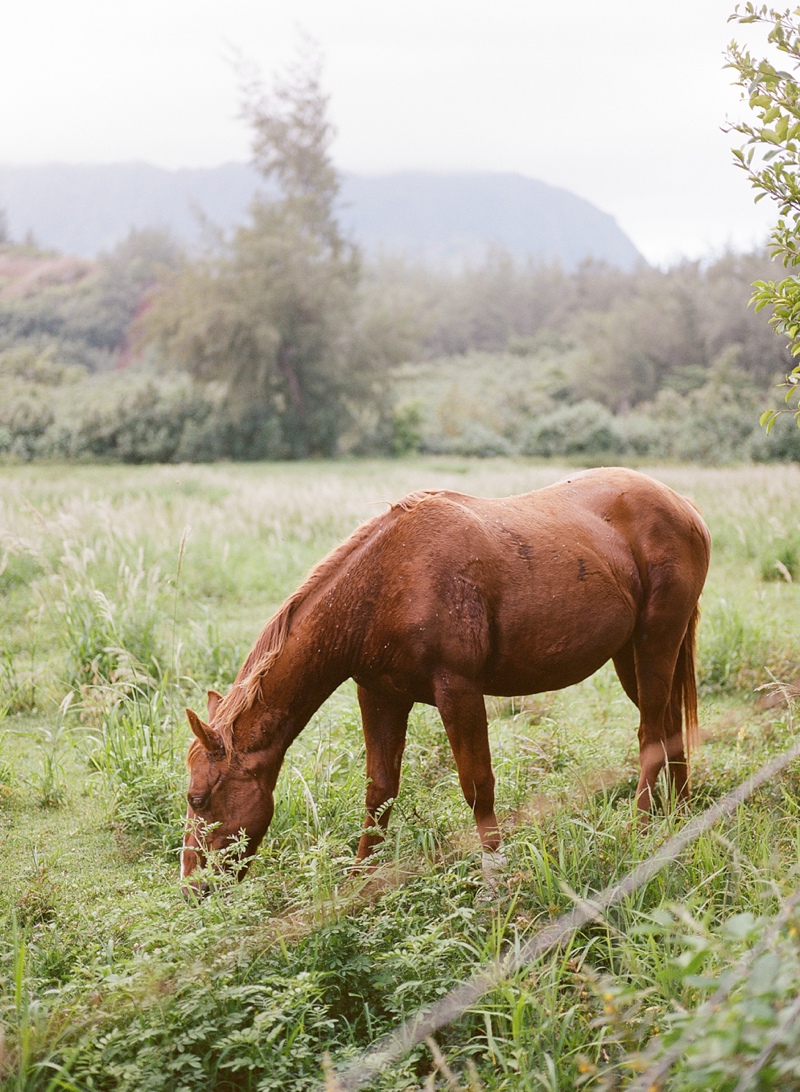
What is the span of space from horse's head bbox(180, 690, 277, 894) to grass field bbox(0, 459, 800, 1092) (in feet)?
0.70

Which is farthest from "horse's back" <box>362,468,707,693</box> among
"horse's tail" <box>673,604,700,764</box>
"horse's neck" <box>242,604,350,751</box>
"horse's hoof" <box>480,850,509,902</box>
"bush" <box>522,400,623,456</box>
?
"bush" <box>522,400,623,456</box>

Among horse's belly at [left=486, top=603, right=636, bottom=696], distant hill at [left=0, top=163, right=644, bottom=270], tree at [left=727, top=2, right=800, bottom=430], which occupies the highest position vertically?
distant hill at [left=0, top=163, right=644, bottom=270]

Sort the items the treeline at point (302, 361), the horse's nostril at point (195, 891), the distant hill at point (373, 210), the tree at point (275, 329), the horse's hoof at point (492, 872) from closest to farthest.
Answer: the horse's nostril at point (195, 891), the horse's hoof at point (492, 872), the treeline at point (302, 361), the distant hill at point (373, 210), the tree at point (275, 329)

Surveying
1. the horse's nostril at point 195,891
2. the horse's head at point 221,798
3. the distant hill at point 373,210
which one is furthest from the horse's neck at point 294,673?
the distant hill at point 373,210

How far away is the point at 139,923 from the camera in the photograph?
2.72 metres

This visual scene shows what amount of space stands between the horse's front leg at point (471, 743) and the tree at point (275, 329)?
→ 78.3 ft

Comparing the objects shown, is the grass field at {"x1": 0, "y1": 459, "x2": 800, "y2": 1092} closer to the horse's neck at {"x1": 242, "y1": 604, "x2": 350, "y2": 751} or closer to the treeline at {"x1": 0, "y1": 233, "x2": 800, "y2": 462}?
the horse's neck at {"x1": 242, "y1": 604, "x2": 350, "y2": 751}

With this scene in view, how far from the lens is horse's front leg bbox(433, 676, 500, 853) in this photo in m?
3.12

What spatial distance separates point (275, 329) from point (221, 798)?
25407mm

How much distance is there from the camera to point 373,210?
114m

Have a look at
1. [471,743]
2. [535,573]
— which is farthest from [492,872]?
[535,573]

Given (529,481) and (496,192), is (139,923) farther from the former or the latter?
(496,192)

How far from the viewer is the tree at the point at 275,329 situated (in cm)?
2647

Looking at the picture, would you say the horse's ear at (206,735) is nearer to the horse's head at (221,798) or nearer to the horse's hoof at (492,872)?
the horse's head at (221,798)
